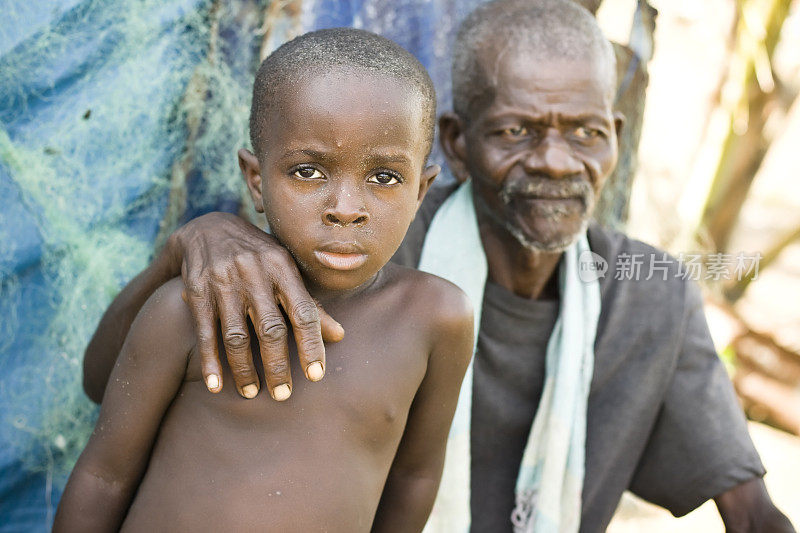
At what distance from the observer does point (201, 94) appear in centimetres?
228

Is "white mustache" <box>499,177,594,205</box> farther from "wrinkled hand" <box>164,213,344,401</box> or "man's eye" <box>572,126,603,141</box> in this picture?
"wrinkled hand" <box>164,213,344,401</box>

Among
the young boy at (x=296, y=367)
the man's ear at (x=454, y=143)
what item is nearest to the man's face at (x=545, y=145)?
the man's ear at (x=454, y=143)

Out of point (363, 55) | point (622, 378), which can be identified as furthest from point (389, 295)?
point (622, 378)

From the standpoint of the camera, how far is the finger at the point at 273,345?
4.45 ft

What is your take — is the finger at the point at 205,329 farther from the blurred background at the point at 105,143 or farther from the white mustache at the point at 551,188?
the white mustache at the point at 551,188

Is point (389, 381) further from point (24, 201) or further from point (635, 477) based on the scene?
point (635, 477)

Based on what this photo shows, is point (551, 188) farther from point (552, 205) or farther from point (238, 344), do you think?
point (238, 344)

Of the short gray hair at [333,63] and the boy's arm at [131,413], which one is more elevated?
the short gray hair at [333,63]

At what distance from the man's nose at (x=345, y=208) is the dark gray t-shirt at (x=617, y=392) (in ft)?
3.20

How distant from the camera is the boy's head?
1374 mm

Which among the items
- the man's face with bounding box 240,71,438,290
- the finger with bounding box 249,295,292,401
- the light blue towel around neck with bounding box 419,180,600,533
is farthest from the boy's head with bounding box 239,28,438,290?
the light blue towel around neck with bounding box 419,180,600,533

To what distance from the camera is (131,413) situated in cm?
143

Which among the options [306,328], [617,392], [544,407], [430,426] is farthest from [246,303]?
[617,392]

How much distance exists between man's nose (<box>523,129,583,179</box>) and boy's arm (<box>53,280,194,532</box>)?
1127mm
